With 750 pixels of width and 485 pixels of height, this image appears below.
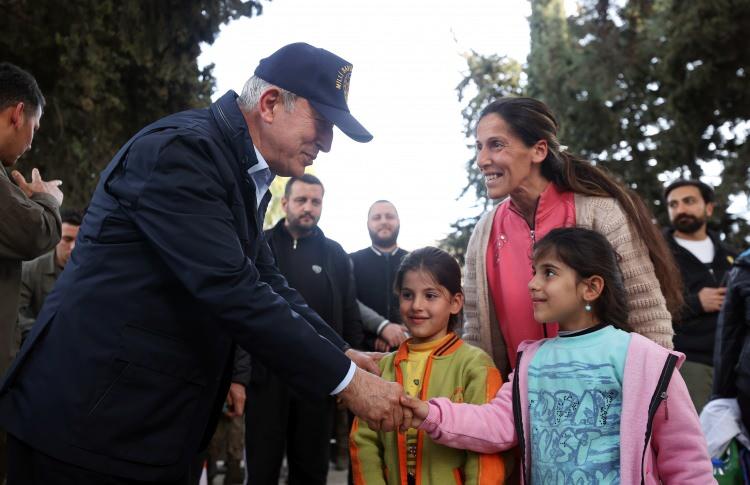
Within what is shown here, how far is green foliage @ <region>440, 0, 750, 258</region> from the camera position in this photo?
38.7 ft

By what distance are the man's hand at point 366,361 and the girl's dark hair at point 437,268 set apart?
336 millimetres

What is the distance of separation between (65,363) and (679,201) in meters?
5.17

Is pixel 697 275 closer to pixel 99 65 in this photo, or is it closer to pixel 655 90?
pixel 99 65

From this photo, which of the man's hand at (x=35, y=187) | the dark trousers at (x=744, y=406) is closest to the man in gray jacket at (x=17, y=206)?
the man's hand at (x=35, y=187)

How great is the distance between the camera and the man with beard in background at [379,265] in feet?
20.4

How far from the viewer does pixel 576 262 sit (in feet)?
9.05

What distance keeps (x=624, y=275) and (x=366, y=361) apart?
3.57ft

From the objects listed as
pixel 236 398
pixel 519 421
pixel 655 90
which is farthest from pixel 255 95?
pixel 655 90

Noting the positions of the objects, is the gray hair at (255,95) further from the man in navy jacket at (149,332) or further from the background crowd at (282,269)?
the man in navy jacket at (149,332)

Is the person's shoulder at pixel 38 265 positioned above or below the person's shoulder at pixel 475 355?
above

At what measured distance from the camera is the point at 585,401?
2.58m

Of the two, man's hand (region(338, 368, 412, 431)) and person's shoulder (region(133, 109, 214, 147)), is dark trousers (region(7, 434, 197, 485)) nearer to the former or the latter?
man's hand (region(338, 368, 412, 431))

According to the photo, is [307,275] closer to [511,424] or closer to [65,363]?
[511,424]

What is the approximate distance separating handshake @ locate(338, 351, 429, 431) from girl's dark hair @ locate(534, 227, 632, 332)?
0.73 meters
